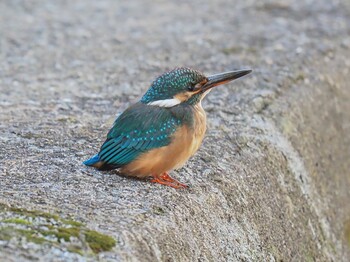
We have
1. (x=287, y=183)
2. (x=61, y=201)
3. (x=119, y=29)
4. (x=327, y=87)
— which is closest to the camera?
(x=61, y=201)

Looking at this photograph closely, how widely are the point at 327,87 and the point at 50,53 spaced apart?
283 cm

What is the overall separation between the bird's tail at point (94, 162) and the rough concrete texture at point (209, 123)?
0.04m

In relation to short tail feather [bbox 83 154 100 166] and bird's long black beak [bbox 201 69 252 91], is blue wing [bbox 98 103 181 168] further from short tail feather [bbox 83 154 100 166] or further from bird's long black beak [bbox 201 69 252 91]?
bird's long black beak [bbox 201 69 252 91]

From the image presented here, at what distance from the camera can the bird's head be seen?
5.17 meters

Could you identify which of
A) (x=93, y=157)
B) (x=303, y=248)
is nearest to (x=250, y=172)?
(x=303, y=248)

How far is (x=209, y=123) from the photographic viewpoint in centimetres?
639

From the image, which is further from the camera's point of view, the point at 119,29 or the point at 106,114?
the point at 119,29

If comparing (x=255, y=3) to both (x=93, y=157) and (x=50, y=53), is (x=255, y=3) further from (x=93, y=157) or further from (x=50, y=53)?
(x=93, y=157)

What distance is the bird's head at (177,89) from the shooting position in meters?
5.17

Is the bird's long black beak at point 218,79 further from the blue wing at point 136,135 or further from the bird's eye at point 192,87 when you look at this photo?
the blue wing at point 136,135

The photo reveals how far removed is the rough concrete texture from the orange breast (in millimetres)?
99

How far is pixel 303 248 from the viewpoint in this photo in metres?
5.99

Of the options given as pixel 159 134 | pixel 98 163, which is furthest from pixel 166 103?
pixel 98 163

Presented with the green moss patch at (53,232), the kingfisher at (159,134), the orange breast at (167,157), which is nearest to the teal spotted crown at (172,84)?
the kingfisher at (159,134)
